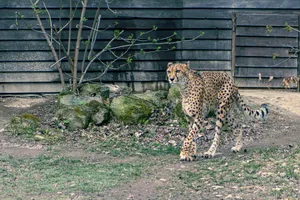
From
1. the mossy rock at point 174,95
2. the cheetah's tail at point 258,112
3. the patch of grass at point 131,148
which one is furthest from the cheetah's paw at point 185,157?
the mossy rock at point 174,95

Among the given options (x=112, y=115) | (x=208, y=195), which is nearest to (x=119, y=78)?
(x=112, y=115)

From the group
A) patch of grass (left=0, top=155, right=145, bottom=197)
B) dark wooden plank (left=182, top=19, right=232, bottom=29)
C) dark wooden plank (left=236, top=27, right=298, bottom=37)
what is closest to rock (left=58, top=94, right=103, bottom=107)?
patch of grass (left=0, top=155, right=145, bottom=197)

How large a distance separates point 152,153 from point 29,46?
4933mm

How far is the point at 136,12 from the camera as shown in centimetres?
1300

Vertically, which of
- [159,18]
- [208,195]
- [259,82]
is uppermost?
[159,18]

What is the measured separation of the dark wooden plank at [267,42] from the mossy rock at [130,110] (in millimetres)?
3515

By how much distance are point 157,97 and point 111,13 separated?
227 cm

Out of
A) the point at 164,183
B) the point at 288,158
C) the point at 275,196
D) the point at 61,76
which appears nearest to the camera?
the point at 275,196

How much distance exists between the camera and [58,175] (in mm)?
7750

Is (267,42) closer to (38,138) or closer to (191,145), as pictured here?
(191,145)

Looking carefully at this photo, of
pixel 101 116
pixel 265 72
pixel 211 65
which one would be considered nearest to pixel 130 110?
pixel 101 116

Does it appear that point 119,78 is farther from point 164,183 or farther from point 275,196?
point 275,196

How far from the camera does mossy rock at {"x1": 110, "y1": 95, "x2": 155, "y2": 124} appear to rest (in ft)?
35.3

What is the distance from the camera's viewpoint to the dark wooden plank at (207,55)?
13.2 meters
